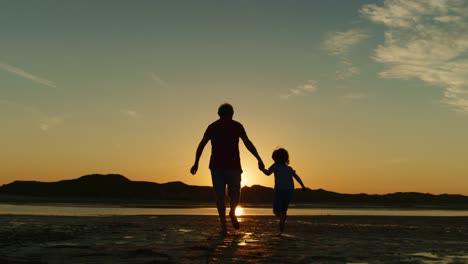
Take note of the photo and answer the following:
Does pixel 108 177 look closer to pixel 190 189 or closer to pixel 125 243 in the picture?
pixel 190 189

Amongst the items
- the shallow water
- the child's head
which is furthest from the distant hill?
the child's head

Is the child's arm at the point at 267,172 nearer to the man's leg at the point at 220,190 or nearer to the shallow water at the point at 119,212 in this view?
the man's leg at the point at 220,190

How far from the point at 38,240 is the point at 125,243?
1630mm

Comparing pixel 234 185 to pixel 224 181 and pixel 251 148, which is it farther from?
pixel 251 148

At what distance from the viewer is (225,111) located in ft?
39.3

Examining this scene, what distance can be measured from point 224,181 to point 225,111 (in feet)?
4.79

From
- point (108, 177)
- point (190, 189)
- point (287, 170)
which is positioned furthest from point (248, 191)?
point (287, 170)

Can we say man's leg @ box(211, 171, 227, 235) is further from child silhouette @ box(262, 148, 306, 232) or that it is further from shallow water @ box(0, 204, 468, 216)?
shallow water @ box(0, 204, 468, 216)

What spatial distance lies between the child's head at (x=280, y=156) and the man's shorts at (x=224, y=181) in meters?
1.98

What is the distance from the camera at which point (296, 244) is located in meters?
9.77

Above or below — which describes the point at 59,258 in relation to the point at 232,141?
below

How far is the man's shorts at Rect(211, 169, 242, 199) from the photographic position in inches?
455

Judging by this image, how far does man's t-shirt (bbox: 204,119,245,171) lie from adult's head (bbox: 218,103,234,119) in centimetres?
10

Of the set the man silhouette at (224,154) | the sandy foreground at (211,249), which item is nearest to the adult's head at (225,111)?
the man silhouette at (224,154)
